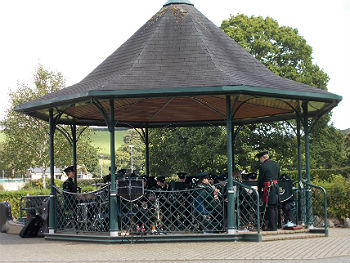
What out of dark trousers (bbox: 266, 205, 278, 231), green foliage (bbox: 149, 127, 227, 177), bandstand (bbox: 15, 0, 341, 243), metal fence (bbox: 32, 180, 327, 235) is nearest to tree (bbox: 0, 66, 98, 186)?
green foliage (bbox: 149, 127, 227, 177)

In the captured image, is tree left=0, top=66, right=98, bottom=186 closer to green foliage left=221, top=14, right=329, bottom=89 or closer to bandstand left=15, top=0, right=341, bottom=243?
green foliage left=221, top=14, right=329, bottom=89

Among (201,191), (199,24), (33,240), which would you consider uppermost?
(199,24)

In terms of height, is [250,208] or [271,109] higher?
[271,109]

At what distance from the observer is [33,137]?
42.2 m

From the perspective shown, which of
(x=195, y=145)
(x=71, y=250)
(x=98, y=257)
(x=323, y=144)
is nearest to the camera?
(x=98, y=257)

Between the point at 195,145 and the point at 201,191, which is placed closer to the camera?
the point at 201,191

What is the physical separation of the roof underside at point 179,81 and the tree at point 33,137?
23.7 meters

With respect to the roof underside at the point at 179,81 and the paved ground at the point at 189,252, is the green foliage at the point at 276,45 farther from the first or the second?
the paved ground at the point at 189,252

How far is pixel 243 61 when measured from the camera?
613 inches

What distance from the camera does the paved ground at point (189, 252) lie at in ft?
35.3

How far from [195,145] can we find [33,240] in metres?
21.3

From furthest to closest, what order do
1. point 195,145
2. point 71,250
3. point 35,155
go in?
1. point 35,155
2. point 195,145
3. point 71,250

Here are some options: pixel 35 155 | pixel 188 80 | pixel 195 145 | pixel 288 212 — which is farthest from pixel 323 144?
pixel 188 80

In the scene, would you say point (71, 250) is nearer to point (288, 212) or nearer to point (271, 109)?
point (288, 212)
